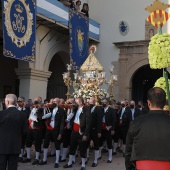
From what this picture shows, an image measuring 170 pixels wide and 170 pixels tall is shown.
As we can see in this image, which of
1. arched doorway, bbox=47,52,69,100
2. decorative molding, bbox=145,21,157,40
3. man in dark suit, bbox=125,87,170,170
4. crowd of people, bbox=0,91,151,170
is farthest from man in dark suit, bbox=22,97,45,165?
decorative molding, bbox=145,21,157,40

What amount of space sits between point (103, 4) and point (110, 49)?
2.64 m

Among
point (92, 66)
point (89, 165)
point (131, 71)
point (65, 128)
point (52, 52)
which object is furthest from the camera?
point (131, 71)

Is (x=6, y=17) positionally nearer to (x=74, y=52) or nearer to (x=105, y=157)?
(x=74, y=52)

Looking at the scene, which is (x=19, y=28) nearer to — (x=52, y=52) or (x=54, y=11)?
(x=54, y=11)

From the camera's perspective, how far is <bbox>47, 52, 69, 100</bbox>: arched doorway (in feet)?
59.9

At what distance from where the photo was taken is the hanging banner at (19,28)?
12.2 meters

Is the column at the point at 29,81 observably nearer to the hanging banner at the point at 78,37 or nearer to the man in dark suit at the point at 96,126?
the hanging banner at the point at 78,37

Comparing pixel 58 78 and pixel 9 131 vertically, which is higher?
pixel 58 78

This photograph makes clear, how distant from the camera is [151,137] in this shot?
10.6 ft

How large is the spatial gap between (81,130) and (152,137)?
17.6ft

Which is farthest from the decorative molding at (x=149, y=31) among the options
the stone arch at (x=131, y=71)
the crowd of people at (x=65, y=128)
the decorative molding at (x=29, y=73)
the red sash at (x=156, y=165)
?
the red sash at (x=156, y=165)

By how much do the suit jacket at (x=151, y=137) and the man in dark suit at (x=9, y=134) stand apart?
2.86 meters

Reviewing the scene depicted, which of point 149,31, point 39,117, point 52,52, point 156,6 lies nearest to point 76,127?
point 39,117

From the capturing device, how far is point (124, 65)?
19.1 m
